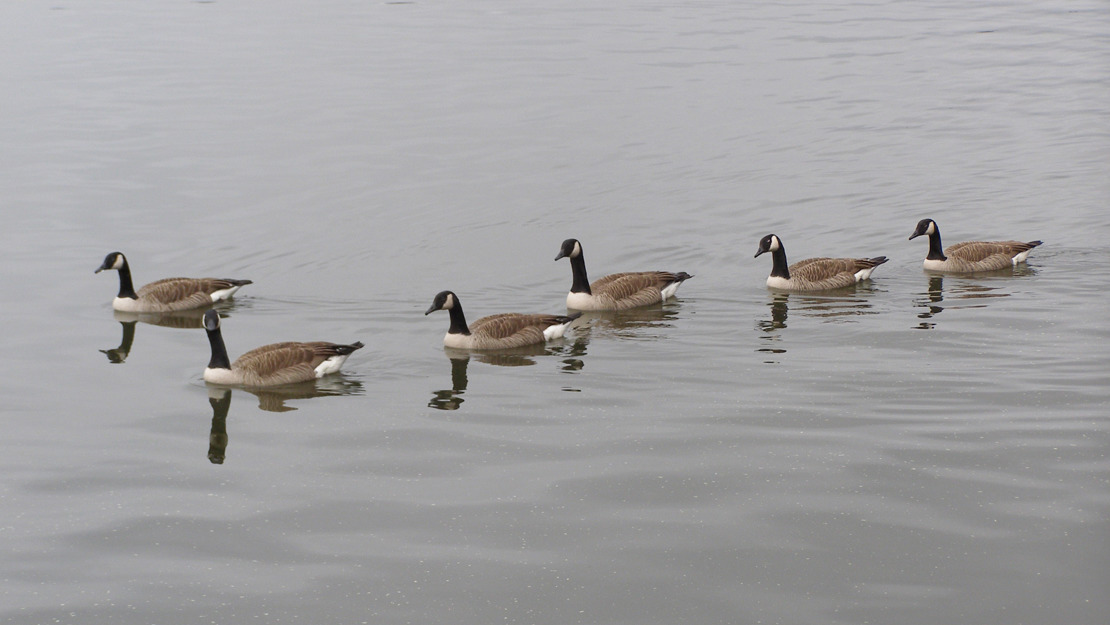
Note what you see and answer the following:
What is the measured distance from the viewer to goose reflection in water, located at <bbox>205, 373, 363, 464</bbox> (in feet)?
56.5

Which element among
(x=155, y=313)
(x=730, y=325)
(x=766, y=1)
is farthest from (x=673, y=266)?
(x=766, y=1)

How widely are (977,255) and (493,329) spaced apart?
9.28 metres

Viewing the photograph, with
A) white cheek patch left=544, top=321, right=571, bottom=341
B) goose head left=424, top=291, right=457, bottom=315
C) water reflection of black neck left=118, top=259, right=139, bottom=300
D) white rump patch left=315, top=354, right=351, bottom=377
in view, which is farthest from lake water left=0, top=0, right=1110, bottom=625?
goose head left=424, top=291, right=457, bottom=315

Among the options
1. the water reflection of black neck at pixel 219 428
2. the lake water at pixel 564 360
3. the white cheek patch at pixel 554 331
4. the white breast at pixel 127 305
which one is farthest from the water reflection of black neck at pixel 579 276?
the white breast at pixel 127 305

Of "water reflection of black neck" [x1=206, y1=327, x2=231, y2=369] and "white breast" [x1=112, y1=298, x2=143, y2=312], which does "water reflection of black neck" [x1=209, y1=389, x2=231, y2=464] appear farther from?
"white breast" [x1=112, y1=298, x2=143, y2=312]

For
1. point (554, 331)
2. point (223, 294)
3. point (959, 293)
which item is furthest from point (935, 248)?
point (223, 294)

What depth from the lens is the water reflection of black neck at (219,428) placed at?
1543 centimetres

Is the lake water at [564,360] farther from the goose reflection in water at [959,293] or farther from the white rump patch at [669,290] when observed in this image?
the white rump patch at [669,290]

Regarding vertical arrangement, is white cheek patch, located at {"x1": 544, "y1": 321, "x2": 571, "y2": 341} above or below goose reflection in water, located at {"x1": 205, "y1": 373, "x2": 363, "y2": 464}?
above

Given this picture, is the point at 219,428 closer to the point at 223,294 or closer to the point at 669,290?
the point at 223,294

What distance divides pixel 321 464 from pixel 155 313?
9015mm

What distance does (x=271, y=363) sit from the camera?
17859 mm

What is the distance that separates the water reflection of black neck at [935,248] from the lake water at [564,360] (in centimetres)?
67

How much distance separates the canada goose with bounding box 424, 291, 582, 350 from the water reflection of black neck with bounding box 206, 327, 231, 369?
119 inches
